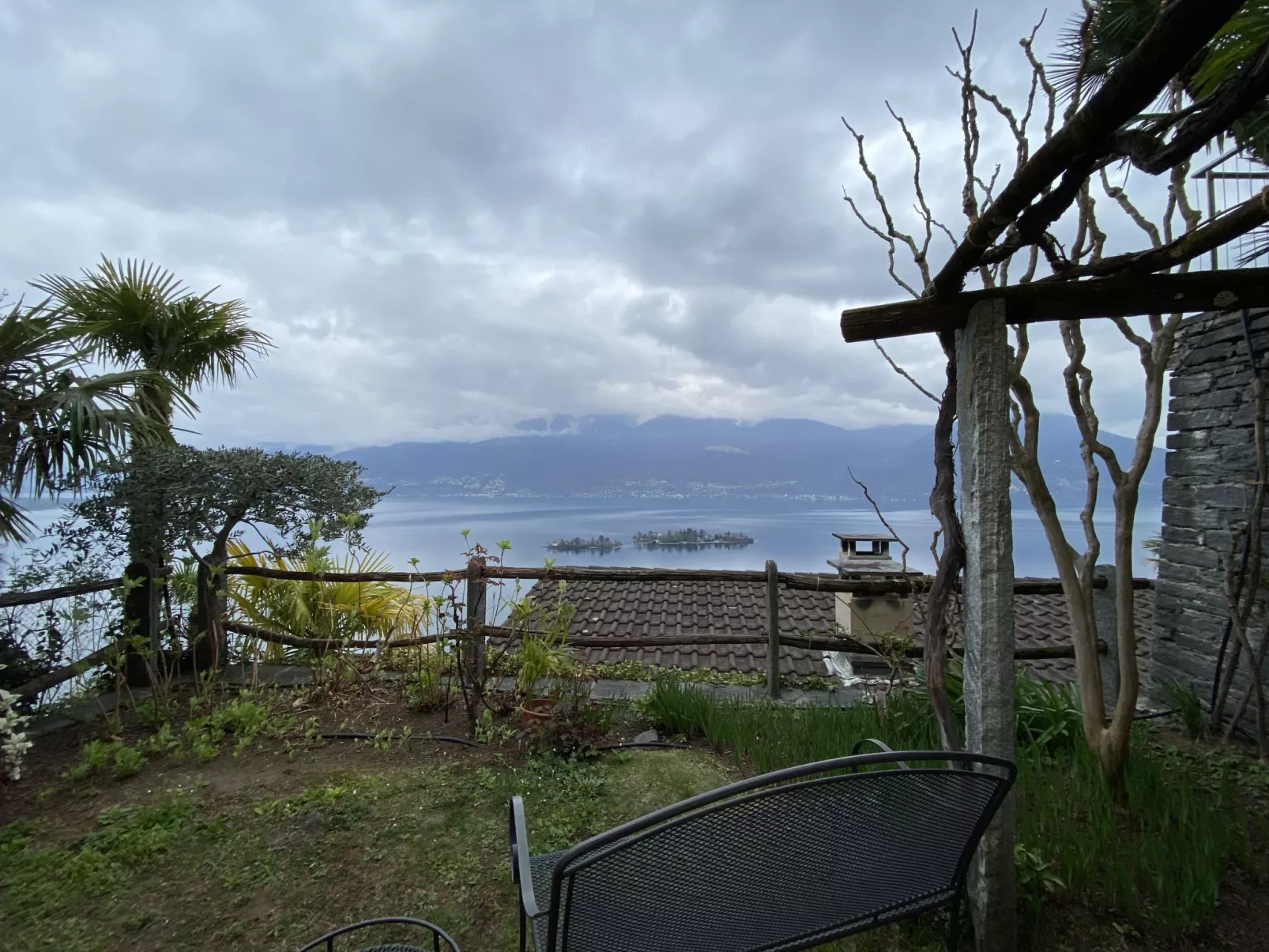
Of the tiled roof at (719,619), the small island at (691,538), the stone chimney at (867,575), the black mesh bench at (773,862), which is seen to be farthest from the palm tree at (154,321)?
the small island at (691,538)

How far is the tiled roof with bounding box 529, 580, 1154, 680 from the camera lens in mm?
7145

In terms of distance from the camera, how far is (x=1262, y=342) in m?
2.78

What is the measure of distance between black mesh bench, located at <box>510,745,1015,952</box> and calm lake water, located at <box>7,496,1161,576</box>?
1006mm

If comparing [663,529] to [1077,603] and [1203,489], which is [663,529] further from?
[1077,603]

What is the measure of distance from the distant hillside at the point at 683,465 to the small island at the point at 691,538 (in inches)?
96.2

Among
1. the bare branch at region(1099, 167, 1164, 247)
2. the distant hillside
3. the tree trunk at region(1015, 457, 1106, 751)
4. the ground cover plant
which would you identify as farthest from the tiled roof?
the bare branch at region(1099, 167, 1164, 247)

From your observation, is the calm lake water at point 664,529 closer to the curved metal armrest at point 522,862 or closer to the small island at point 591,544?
the small island at point 591,544

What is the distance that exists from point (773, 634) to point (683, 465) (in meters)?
23.7

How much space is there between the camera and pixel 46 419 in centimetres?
323

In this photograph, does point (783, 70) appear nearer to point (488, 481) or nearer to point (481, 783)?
point (481, 783)

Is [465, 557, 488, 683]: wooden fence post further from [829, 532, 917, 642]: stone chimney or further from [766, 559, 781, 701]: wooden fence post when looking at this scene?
[829, 532, 917, 642]: stone chimney

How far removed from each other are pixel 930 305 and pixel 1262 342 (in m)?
2.39

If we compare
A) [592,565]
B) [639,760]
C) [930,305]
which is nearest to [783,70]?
[930,305]

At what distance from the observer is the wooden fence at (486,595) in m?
3.37
